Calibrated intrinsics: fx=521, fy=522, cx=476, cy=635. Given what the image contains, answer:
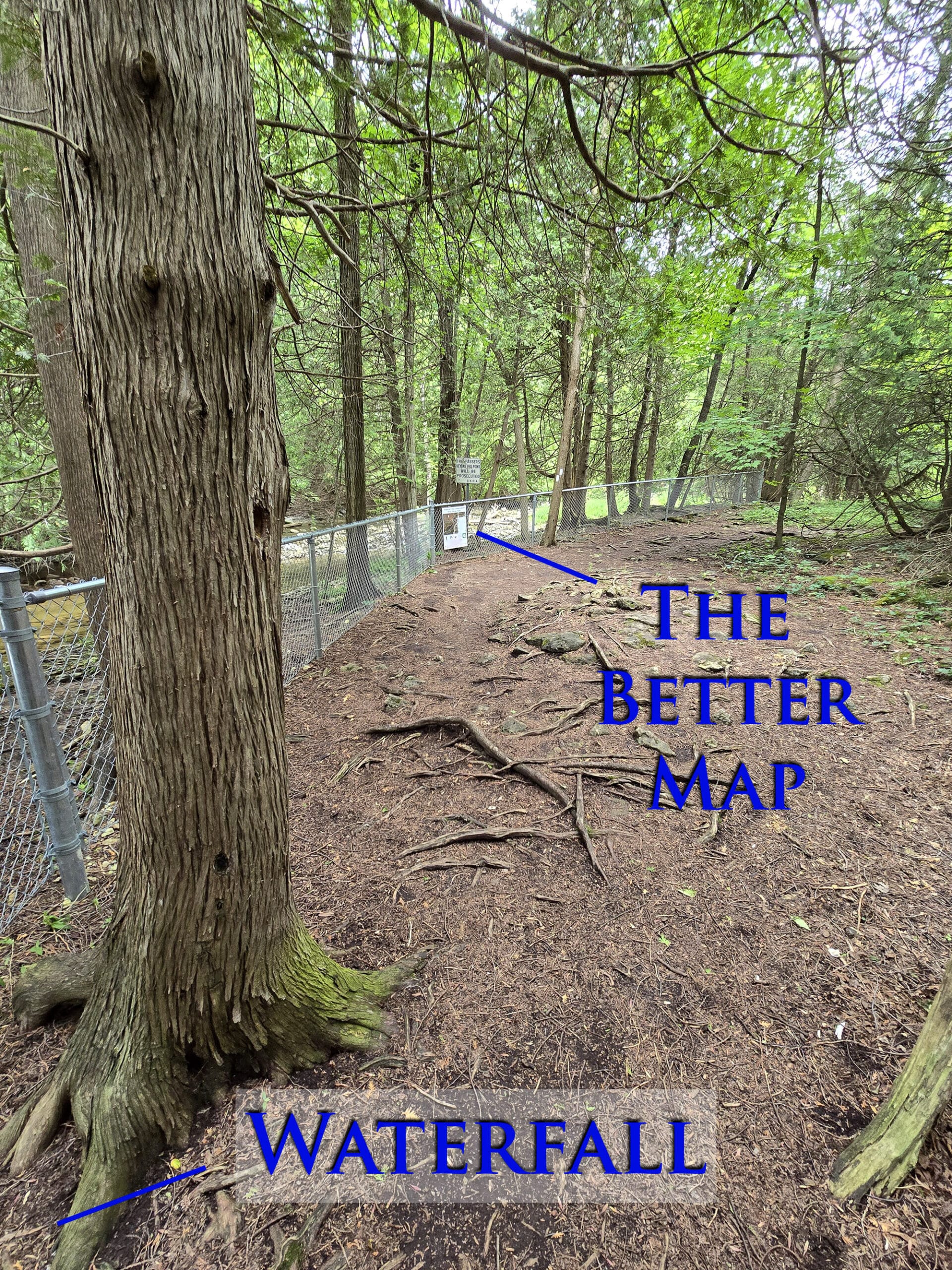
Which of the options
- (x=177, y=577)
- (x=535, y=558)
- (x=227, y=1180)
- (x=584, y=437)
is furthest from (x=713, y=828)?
(x=584, y=437)

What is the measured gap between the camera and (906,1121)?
61.0 inches

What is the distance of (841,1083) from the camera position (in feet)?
5.87

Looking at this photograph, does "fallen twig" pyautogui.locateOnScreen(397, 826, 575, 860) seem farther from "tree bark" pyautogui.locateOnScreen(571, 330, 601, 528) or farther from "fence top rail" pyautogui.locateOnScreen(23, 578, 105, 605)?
"tree bark" pyautogui.locateOnScreen(571, 330, 601, 528)

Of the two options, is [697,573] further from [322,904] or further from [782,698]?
[322,904]

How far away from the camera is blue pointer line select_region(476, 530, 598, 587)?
30.1 ft

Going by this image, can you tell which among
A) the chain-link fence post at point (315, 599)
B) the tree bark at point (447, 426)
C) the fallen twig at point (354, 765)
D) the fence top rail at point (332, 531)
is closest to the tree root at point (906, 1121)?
the fence top rail at point (332, 531)

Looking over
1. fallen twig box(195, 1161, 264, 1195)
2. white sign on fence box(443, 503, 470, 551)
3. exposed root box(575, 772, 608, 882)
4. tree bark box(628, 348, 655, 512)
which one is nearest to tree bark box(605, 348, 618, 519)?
tree bark box(628, 348, 655, 512)

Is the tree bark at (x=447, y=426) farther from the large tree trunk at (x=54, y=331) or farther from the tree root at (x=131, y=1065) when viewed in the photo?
the tree root at (x=131, y=1065)

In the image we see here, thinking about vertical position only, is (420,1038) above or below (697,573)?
below

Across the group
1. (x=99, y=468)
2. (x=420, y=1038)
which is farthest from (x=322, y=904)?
(x=99, y=468)

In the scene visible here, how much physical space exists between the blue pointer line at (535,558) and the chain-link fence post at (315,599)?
14.1ft

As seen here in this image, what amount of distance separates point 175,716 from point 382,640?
5.01 meters

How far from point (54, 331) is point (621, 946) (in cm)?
536

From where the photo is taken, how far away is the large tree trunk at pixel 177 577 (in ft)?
4.02
